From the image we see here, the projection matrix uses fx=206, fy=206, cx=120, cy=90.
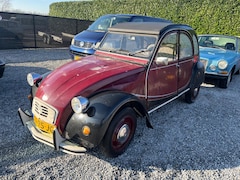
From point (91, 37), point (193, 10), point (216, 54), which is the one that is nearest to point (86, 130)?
point (91, 37)

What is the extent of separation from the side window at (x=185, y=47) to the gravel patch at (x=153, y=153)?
1.22m

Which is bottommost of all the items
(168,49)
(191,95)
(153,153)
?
(153,153)

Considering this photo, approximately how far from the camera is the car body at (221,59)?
598 cm

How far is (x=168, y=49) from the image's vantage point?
3691mm

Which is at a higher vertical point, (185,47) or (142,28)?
(142,28)

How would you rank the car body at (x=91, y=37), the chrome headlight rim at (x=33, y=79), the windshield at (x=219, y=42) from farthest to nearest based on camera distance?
the windshield at (x=219, y=42), the car body at (x=91, y=37), the chrome headlight rim at (x=33, y=79)

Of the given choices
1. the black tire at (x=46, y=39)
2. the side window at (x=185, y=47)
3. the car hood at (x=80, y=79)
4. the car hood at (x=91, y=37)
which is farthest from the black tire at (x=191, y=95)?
the black tire at (x=46, y=39)

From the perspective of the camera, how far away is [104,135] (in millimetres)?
→ 2596

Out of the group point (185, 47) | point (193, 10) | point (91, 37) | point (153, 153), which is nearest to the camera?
point (153, 153)

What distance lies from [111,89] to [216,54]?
4.76 m

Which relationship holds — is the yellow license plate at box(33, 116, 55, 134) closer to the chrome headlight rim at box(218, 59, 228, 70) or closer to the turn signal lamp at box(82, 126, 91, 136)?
the turn signal lamp at box(82, 126, 91, 136)

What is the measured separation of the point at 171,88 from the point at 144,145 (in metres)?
1.31

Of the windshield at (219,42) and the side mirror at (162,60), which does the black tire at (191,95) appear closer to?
the side mirror at (162,60)

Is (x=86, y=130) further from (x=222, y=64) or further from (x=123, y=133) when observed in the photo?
(x=222, y=64)
